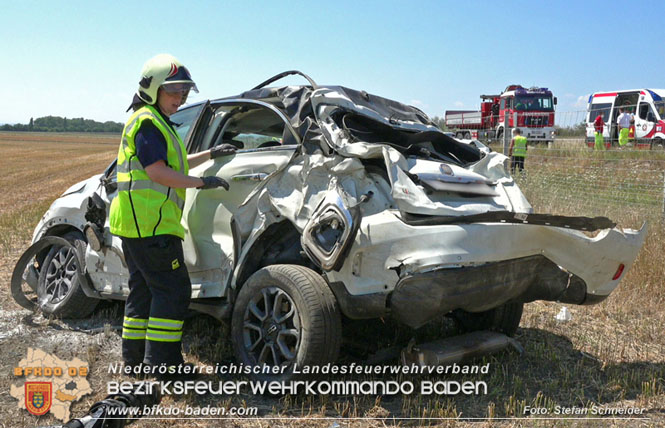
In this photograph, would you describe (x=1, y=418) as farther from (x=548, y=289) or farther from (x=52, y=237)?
(x=548, y=289)

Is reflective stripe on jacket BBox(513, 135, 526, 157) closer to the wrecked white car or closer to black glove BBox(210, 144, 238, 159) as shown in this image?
the wrecked white car

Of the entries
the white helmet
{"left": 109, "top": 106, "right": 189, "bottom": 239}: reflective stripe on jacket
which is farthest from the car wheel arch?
the white helmet

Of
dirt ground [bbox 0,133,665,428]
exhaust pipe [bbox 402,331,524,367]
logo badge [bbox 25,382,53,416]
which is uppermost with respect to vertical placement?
exhaust pipe [bbox 402,331,524,367]

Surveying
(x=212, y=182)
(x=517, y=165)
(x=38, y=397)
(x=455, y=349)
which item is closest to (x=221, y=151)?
(x=212, y=182)

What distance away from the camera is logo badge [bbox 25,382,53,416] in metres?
3.63

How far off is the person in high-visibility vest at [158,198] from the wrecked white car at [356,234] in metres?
0.36

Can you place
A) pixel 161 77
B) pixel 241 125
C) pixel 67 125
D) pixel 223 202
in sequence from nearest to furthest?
pixel 161 77 < pixel 223 202 < pixel 241 125 < pixel 67 125

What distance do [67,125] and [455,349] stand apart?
153m

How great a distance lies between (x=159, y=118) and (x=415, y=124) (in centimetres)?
177

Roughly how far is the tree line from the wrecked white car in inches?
5251

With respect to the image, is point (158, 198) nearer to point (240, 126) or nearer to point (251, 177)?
point (251, 177)

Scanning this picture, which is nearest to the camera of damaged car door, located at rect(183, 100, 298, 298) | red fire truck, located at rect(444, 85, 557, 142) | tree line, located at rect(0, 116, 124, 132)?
damaged car door, located at rect(183, 100, 298, 298)

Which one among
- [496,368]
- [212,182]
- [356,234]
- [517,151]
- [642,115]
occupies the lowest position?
[496,368]

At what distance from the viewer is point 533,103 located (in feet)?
89.3
